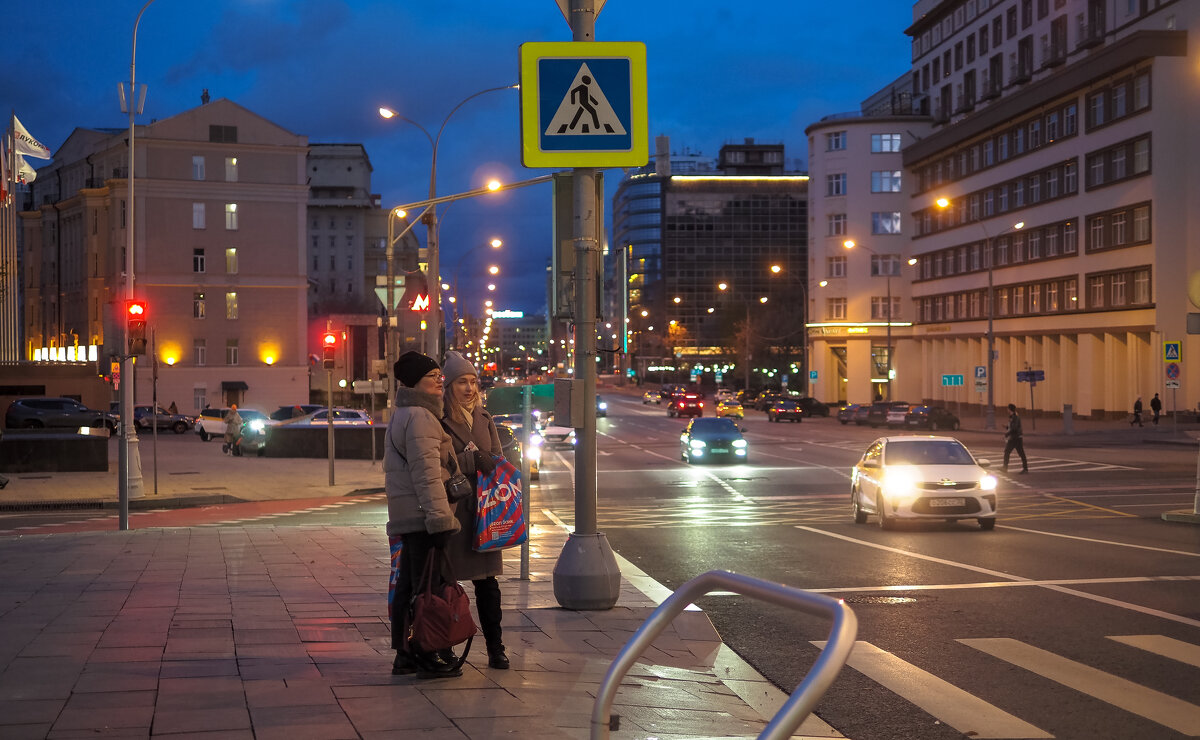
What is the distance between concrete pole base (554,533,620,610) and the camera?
9875mm

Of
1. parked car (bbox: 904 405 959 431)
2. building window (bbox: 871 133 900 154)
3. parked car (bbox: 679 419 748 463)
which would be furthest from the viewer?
building window (bbox: 871 133 900 154)

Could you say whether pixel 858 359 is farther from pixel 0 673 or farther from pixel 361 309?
pixel 0 673

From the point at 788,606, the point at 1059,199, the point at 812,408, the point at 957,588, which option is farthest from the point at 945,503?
the point at 812,408

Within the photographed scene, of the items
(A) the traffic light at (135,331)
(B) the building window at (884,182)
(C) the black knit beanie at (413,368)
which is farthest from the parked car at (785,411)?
(C) the black knit beanie at (413,368)

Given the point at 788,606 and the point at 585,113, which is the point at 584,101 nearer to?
the point at 585,113

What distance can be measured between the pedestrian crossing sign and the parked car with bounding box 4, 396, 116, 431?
48.3m

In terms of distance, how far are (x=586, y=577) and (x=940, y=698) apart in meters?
3.25

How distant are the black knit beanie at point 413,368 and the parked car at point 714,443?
3022cm

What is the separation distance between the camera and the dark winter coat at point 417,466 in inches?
265

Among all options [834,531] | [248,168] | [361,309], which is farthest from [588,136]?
[361,309]

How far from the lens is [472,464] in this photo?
7094mm

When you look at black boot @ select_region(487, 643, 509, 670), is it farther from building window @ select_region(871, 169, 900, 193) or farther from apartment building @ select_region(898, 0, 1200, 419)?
building window @ select_region(871, 169, 900, 193)

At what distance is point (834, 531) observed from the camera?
60.3 ft

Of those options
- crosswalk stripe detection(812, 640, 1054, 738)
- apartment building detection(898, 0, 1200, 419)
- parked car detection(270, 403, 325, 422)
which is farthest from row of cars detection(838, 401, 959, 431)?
crosswalk stripe detection(812, 640, 1054, 738)
